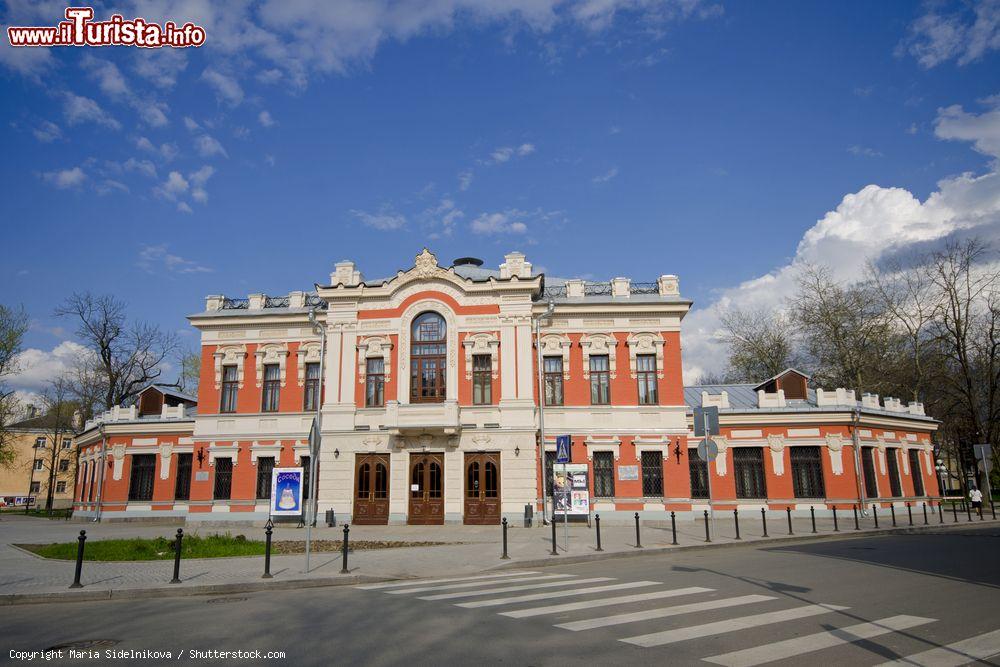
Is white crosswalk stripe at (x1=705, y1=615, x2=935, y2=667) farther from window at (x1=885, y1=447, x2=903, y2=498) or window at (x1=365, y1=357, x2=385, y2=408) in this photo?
window at (x1=885, y1=447, x2=903, y2=498)

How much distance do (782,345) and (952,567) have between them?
39233 millimetres

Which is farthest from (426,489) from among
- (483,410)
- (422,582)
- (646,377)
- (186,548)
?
(422,582)

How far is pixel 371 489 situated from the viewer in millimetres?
27969

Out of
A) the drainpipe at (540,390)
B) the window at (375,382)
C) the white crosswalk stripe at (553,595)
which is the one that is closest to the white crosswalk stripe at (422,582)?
the white crosswalk stripe at (553,595)

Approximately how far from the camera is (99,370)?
48562mm

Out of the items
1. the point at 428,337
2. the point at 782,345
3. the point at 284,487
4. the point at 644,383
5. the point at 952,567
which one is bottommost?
the point at 952,567

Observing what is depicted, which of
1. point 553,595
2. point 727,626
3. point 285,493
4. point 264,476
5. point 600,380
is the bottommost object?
point 553,595

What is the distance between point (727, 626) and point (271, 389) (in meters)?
27.3

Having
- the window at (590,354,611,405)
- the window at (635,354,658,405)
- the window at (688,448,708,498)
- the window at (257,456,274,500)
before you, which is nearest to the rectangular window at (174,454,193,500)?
the window at (257,456,274,500)

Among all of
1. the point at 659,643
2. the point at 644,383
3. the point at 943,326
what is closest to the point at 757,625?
the point at 659,643

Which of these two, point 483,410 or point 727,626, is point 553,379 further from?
point 727,626

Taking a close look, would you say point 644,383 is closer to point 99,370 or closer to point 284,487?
point 284,487

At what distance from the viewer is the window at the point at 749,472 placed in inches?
1189

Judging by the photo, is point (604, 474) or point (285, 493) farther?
point (604, 474)
